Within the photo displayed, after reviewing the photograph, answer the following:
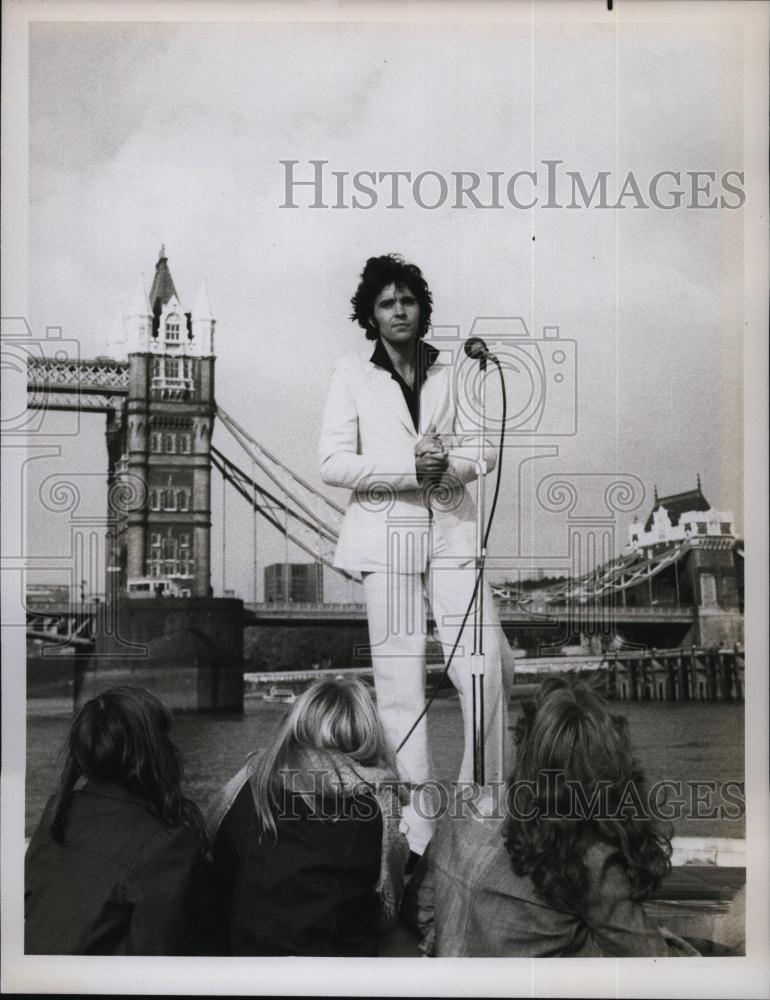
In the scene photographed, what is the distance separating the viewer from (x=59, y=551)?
428 cm

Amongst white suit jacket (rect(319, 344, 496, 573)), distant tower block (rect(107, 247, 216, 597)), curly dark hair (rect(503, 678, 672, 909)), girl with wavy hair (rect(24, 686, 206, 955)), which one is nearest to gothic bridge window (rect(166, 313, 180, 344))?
distant tower block (rect(107, 247, 216, 597))

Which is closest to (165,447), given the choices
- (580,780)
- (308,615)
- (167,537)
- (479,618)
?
(167,537)

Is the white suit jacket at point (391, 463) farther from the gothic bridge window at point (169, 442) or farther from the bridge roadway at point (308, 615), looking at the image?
the gothic bridge window at point (169, 442)

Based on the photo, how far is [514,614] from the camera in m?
4.24

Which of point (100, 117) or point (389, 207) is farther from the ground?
point (100, 117)

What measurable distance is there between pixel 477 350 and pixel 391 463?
0.45 meters

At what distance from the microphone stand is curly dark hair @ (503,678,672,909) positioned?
119 mm

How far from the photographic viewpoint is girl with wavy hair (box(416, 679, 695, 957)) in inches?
153

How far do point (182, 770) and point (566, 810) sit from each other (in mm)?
1189

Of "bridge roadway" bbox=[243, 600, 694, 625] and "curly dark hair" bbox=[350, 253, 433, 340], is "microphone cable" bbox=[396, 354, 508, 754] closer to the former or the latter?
"bridge roadway" bbox=[243, 600, 694, 625]

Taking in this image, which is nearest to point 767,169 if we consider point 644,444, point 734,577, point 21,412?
point 644,444

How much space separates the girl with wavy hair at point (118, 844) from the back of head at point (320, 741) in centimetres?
22

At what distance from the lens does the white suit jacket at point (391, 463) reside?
4.25 m

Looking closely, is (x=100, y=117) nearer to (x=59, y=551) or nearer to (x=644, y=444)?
(x=59, y=551)
